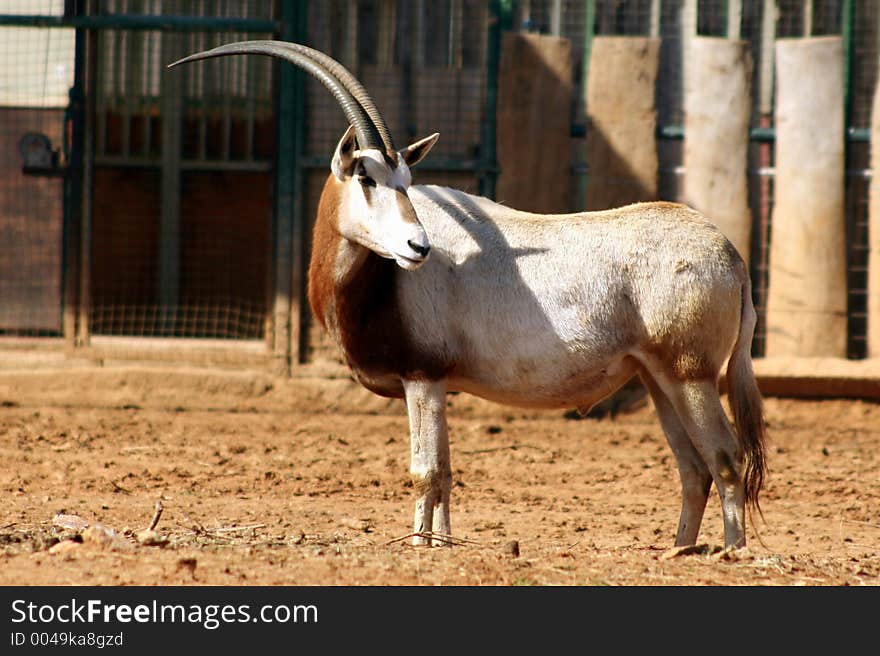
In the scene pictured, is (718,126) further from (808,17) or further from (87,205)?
(87,205)

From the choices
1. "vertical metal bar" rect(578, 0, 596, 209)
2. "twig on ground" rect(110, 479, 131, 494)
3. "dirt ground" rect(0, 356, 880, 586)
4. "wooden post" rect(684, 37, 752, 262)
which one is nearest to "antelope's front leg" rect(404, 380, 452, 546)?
"dirt ground" rect(0, 356, 880, 586)

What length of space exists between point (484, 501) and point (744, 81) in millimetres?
4516

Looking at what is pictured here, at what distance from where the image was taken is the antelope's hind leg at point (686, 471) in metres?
6.56

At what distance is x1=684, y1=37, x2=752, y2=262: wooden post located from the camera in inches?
414

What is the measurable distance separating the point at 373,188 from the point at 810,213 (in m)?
5.42

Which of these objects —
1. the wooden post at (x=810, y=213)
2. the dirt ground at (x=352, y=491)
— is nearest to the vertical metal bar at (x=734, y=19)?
the wooden post at (x=810, y=213)

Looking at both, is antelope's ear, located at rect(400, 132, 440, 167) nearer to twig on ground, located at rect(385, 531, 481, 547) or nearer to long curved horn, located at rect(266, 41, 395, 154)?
long curved horn, located at rect(266, 41, 395, 154)

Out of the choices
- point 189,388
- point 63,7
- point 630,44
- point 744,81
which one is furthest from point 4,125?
point 744,81

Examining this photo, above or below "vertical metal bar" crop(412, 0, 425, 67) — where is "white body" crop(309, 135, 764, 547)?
below

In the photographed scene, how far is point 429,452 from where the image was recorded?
6.31 metres

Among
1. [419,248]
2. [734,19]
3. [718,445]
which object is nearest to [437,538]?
[419,248]

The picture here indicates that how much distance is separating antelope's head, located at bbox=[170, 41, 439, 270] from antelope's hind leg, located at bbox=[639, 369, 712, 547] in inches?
57.8

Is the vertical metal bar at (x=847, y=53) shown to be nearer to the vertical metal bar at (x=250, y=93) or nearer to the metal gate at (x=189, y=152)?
the metal gate at (x=189, y=152)

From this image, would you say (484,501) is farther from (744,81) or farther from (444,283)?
(744,81)
